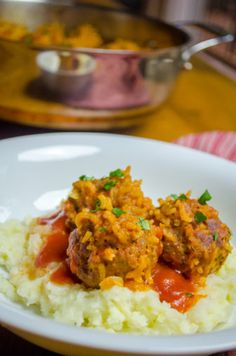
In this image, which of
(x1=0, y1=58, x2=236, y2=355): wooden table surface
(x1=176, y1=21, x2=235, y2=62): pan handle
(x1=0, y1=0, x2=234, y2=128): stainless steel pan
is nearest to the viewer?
(x1=0, y1=0, x2=234, y2=128): stainless steel pan

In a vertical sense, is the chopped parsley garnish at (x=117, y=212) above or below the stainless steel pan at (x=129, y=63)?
above

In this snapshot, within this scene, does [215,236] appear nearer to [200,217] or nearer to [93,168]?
[200,217]

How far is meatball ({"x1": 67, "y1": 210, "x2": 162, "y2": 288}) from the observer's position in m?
1.54

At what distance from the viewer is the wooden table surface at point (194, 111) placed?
3.24 meters

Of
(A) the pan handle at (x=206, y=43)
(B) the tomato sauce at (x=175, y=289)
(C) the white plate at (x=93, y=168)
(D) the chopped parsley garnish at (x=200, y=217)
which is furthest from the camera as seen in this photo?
(A) the pan handle at (x=206, y=43)

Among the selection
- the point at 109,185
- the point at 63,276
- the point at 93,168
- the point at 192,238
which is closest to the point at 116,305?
the point at 63,276

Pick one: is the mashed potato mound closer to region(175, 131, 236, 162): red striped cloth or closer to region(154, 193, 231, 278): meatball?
region(154, 193, 231, 278): meatball

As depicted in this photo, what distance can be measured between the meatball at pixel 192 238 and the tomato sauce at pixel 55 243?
0.97 feet

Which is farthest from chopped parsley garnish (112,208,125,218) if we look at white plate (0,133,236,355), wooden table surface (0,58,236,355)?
wooden table surface (0,58,236,355)

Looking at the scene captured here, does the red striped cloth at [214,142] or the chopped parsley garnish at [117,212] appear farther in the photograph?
the red striped cloth at [214,142]

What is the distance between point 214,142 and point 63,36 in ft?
4.35

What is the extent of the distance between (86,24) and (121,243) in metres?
2.62

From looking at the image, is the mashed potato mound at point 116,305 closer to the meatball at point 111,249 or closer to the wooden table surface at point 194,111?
the meatball at point 111,249

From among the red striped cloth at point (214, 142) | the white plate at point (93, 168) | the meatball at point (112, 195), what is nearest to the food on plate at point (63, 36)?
the red striped cloth at point (214, 142)
